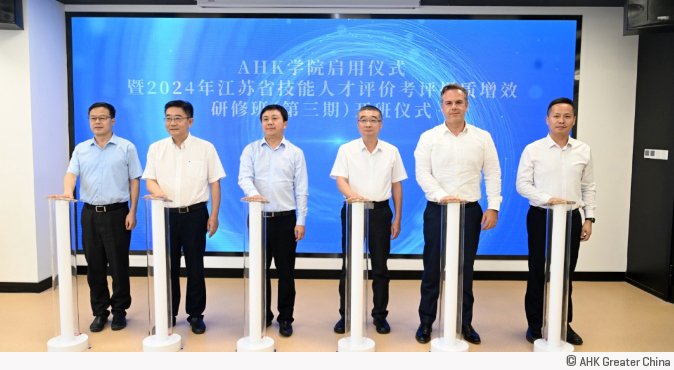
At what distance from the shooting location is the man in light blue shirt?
3.84 meters

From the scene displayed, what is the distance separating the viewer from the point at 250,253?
334 centimetres

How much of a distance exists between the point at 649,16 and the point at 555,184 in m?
1.68

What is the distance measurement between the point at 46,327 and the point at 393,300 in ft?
9.25

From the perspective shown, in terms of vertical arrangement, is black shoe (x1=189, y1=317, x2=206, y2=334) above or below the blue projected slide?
below

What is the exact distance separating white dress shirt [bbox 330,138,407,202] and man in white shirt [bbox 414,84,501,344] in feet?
0.80

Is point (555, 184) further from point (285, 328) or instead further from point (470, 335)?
point (285, 328)

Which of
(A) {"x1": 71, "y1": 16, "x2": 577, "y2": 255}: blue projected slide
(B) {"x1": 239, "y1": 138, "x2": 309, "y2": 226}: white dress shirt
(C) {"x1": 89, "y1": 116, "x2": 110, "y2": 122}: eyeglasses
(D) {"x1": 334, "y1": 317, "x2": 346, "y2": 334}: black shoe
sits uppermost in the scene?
(A) {"x1": 71, "y1": 16, "x2": 577, "y2": 255}: blue projected slide

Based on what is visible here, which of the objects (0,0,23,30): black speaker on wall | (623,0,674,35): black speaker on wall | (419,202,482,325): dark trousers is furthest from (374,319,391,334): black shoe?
(0,0,23,30): black speaker on wall

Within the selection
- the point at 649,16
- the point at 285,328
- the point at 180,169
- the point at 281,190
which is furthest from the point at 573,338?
the point at 180,169

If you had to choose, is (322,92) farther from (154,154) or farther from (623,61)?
(623,61)

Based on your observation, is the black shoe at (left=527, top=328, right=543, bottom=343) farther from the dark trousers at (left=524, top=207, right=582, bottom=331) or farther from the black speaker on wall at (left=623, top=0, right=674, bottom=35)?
the black speaker on wall at (left=623, top=0, right=674, bottom=35)

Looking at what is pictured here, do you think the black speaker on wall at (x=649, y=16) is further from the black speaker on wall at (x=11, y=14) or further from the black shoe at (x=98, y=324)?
the black speaker on wall at (x=11, y=14)

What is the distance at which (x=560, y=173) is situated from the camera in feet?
12.0

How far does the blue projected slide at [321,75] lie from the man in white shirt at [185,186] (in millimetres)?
1481
